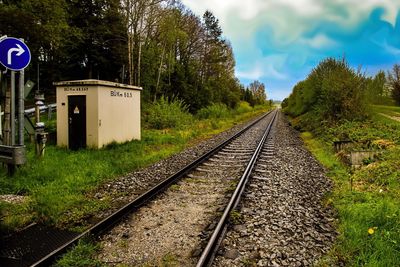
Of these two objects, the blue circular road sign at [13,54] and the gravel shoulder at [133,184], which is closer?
the blue circular road sign at [13,54]

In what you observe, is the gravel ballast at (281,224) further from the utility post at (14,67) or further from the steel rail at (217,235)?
the utility post at (14,67)

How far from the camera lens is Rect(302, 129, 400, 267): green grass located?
3.92 m

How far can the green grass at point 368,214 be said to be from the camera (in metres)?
3.92

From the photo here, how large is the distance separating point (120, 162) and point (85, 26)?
816 inches

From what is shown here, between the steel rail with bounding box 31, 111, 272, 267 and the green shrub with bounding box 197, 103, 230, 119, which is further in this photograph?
the green shrub with bounding box 197, 103, 230, 119

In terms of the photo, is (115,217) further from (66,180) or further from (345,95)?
(345,95)

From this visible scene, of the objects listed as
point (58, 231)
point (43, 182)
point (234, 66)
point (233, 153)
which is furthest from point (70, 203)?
point (234, 66)

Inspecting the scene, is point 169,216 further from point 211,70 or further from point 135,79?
point 211,70

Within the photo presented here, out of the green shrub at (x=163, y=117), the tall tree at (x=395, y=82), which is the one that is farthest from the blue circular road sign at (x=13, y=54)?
the tall tree at (x=395, y=82)

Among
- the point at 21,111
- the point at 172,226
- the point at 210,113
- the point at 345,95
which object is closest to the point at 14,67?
the point at 21,111

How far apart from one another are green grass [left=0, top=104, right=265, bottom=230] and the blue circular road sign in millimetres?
2456

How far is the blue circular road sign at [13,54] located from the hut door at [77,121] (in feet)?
14.5

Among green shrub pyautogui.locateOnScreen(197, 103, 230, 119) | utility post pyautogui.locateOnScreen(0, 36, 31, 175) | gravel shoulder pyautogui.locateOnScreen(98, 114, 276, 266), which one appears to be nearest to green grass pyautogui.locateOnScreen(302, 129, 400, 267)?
gravel shoulder pyautogui.locateOnScreen(98, 114, 276, 266)

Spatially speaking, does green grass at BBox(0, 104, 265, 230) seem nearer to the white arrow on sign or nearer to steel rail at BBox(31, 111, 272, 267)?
steel rail at BBox(31, 111, 272, 267)
